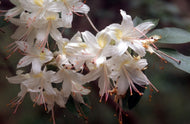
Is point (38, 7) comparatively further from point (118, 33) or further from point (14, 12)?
point (118, 33)

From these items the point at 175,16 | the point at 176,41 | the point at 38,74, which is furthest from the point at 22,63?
the point at 175,16

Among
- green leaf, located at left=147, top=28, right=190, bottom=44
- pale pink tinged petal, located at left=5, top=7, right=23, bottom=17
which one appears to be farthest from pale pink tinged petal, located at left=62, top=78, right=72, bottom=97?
green leaf, located at left=147, top=28, right=190, bottom=44

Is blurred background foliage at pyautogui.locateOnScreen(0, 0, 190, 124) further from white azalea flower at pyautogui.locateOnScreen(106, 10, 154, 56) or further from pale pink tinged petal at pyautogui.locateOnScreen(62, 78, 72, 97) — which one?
white azalea flower at pyautogui.locateOnScreen(106, 10, 154, 56)

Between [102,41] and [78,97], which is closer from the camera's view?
[102,41]

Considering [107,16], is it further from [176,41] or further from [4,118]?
[4,118]

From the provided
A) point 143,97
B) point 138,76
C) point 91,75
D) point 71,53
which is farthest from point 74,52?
point 143,97

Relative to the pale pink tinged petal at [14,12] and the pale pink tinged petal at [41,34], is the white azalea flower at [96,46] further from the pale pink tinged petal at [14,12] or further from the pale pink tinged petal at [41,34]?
the pale pink tinged petal at [14,12]
